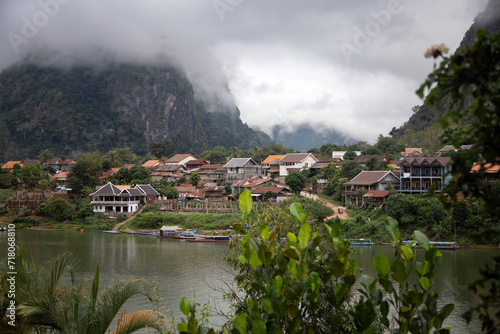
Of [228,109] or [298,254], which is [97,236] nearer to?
[298,254]

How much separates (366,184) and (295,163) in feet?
39.0

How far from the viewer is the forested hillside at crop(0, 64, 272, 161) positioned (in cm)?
8556

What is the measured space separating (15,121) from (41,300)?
98.2 meters

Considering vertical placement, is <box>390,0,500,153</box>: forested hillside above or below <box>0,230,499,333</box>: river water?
above

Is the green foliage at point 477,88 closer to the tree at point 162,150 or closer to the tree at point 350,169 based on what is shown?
the tree at point 350,169

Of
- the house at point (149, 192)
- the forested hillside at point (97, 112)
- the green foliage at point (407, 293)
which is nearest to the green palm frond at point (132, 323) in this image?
the green foliage at point (407, 293)

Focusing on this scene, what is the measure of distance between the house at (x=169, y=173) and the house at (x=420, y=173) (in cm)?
2676

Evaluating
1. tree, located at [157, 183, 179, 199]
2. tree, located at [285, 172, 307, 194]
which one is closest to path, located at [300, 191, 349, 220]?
tree, located at [285, 172, 307, 194]

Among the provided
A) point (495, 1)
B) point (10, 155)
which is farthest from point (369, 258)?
point (10, 155)

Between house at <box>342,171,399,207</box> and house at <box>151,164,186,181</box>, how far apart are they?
891 inches

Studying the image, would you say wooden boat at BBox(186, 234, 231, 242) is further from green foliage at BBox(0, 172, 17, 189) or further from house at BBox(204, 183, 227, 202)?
green foliage at BBox(0, 172, 17, 189)

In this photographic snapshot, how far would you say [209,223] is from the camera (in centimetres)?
3116

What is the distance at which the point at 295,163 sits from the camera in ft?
137

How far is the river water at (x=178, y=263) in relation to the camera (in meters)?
13.2
